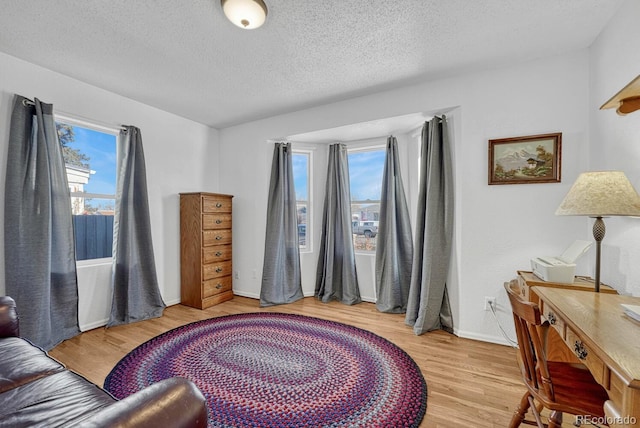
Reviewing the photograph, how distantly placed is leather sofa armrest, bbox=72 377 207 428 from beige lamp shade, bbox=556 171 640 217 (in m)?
2.04

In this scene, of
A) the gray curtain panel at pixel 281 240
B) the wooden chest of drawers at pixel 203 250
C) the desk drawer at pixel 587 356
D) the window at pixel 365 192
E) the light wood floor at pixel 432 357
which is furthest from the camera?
the window at pixel 365 192

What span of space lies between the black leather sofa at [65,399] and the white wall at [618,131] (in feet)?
7.93

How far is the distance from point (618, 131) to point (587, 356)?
5.43ft

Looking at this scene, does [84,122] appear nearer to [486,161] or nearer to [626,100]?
[486,161]

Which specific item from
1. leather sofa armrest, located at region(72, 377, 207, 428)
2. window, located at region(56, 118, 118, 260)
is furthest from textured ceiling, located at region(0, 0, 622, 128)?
leather sofa armrest, located at region(72, 377, 207, 428)

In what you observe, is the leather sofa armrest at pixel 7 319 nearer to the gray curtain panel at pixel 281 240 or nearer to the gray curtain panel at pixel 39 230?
the gray curtain panel at pixel 39 230

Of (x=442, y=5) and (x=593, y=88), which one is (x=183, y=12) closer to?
(x=442, y=5)

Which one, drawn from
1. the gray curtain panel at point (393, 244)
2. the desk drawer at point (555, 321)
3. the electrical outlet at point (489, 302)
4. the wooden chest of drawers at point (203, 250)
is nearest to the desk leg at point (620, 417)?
the desk drawer at point (555, 321)

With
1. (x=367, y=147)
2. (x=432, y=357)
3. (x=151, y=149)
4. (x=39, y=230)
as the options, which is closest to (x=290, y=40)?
(x=367, y=147)

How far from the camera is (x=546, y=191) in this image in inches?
91.6

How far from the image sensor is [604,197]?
145 cm

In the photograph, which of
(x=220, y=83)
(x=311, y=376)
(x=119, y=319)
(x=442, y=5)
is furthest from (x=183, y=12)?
(x=119, y=319)

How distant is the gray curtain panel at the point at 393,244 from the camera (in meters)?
3.35

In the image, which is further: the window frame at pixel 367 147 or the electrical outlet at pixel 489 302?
the window frame at pixel 367 147
